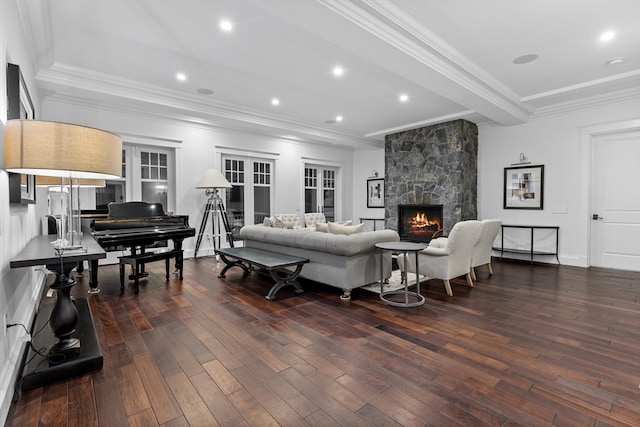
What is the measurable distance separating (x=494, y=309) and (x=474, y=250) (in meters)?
1.26

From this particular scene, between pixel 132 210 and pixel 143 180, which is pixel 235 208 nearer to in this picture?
pixel 143 180

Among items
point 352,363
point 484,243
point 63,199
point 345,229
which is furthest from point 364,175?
point 63,199

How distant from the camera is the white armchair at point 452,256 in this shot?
149 inches

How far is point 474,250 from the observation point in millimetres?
4438

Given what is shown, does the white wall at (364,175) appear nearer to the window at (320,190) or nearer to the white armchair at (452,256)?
the window at (320,190)

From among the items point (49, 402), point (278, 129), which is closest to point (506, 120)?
point (278, 129)

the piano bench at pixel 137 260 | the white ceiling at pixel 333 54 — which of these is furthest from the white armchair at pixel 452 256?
the piano bench at pixel 137 260

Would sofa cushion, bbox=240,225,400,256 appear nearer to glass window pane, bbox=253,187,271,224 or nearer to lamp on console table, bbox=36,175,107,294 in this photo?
lamp on console table, bbox=36,175,107,294

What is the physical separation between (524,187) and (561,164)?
27.8 inches

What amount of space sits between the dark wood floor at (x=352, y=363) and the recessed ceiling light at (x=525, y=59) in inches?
118

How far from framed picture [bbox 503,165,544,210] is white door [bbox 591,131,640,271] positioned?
2.58 ft

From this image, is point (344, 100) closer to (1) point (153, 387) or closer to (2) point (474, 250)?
(2) point (474, 250)

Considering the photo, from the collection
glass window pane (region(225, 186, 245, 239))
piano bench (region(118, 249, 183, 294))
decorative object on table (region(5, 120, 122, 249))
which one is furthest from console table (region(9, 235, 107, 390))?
glass window pane (region(225, 186, 245, 239))

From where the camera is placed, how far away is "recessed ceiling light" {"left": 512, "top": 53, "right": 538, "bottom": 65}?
4.02 m
